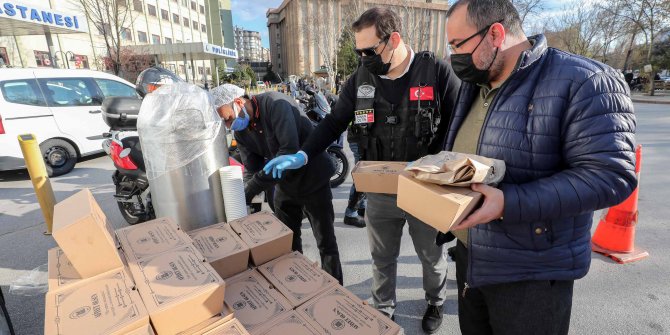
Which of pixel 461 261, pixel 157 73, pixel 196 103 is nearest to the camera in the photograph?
pixel 461 261

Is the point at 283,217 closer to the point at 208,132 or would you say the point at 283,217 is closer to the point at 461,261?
the point at 208,132

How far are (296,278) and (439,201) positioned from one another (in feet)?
2.62

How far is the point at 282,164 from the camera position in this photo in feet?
6.48

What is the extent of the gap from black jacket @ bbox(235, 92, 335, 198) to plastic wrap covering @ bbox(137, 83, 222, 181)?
1.59 feet

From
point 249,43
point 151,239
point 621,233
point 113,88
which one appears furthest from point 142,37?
point 249,43

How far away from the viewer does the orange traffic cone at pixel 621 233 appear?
2818 mm

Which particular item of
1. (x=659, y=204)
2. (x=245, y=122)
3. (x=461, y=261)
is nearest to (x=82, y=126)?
(x=245, y=122)

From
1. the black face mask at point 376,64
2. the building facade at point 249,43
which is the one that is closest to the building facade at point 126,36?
the black face mask at point 376,64

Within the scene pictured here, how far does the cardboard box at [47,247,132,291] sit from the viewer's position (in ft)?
3.77

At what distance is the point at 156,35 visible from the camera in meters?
31.5

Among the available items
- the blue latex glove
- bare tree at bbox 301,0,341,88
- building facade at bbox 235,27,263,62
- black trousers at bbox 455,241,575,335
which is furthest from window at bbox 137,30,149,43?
building facade at bbox 235,27,263,62

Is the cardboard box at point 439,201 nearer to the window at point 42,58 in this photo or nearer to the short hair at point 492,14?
the short hair at point 492,14

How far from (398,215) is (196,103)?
1.32m

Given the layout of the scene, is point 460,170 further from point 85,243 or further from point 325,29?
point 325,29
